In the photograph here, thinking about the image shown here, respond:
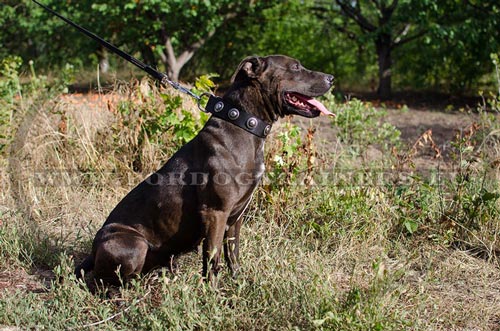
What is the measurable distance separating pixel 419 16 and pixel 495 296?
8.50m

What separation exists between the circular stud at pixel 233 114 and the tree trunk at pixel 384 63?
10263mm

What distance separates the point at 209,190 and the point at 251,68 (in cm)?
82

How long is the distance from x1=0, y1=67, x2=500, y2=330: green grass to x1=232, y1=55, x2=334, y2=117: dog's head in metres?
0.97

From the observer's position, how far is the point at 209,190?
3496 mm

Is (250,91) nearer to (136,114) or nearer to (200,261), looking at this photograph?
(200,261)

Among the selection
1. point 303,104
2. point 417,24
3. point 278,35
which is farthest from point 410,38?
point 303,104

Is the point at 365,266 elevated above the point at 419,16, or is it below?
below

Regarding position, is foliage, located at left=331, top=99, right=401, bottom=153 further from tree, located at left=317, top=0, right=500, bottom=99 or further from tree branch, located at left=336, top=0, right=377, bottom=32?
tree branch, located at left=336, top=0, right=377, bottom=32

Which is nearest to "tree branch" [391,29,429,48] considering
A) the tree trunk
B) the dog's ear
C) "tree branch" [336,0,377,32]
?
the tree trunk

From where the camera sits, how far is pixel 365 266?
407cm

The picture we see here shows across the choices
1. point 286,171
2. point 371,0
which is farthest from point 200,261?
point 371,0

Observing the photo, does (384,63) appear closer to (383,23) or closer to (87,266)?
(383,23)

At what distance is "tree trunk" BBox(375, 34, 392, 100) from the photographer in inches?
517

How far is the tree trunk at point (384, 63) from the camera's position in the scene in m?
13.1
